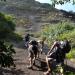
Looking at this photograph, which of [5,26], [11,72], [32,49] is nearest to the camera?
[11,72]

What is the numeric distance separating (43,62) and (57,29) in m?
17.2

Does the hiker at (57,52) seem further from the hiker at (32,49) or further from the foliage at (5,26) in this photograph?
the foliage at (5,26)

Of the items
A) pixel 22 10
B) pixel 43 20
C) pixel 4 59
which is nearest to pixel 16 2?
pixel 22 10

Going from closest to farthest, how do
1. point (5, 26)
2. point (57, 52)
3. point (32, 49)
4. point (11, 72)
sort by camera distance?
point (57, 52) → point (11, 72) → point (32, 49) → point (5, 26)

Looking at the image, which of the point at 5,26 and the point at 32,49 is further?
the point at 5,26

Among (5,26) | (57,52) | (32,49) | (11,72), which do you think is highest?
(57,52)

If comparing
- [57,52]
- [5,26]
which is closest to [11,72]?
[57,52]

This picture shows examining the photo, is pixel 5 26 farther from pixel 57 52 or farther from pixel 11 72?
pixel 57 52

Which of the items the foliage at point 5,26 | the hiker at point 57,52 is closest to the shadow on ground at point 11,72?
the hiker at point 57,52

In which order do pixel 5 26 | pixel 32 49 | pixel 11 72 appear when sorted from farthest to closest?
pixel 5 26 < pixel 32 49 < pixel 11 72

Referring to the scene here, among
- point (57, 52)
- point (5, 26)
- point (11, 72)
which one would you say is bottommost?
point (5, 26)

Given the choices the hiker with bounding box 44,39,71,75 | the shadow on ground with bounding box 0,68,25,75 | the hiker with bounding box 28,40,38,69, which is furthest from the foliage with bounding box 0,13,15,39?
the hiker with bounding box 44,39,71,75

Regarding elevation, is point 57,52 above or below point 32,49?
above

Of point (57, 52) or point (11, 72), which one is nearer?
point (57, 52)
